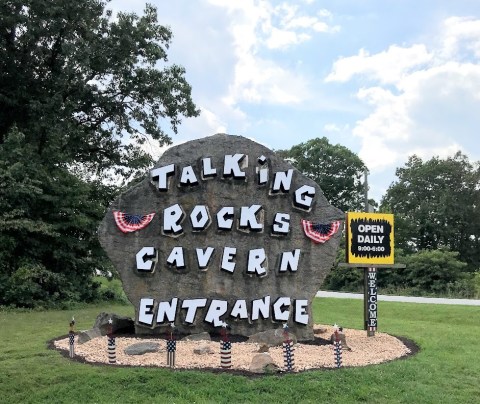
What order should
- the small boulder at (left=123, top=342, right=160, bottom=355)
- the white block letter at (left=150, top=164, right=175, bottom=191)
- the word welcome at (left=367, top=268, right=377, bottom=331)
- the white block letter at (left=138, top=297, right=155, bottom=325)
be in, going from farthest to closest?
the word welcome at (left=367, top=268, right=377, bottom=331)
the white block letter at (left=150, top=164, right=175, bottom=191)
the white block letter at (left=138, top=297, right=155, bottom=325)
the small boulder at (left=123, top=342, right=160, bottom=355)

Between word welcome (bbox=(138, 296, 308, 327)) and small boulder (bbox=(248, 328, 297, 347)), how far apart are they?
0.51 m

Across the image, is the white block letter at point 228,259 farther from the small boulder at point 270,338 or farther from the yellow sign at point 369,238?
the yellow sign at point 369,238

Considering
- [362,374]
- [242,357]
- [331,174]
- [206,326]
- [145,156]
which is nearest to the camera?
[362,374]

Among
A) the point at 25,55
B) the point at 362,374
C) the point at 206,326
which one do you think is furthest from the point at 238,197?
the point at 25,55

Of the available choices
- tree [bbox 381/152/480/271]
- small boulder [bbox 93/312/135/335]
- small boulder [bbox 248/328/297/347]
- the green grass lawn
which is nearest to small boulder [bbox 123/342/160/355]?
the green grass lawn

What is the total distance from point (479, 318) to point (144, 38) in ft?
56.7

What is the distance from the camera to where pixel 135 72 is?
2494 cm

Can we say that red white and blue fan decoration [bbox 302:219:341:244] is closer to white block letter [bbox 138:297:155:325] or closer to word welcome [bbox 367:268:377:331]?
word welcome [bbox 367:268:377:331]

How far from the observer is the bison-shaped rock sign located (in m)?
12.1

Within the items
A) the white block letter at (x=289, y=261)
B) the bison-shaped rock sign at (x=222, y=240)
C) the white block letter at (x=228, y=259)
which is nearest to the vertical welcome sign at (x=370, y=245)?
the bison-shaped rock sign at (x=222, y=240)

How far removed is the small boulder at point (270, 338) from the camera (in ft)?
37.1

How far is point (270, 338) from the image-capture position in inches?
449

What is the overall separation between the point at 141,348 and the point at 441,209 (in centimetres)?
4555

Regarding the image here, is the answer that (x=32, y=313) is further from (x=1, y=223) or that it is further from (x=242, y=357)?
(x=242, y=357)
